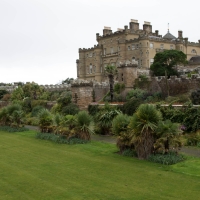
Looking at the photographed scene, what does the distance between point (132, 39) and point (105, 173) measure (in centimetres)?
4667

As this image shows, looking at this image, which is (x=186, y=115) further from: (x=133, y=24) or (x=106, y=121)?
(x=133, y=24)

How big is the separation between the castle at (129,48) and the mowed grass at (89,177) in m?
35.9

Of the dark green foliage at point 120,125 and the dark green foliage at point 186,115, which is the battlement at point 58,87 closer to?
the dark green foliage at point 186,115

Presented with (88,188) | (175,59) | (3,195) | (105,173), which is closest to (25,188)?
(3,195)

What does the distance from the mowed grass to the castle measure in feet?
118

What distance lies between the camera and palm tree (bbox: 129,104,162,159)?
12.3 meters

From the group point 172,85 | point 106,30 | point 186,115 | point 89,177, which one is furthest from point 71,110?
point 106,30

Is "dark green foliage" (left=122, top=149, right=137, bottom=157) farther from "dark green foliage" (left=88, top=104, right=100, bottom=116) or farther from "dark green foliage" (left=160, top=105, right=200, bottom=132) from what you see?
"dark green foliage" (left=88, top=104, right=100, bottom=116)

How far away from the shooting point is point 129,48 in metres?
55.8

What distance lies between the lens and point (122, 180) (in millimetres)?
9664

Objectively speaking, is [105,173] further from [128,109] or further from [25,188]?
[128,109]

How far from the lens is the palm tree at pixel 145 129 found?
1232 cm

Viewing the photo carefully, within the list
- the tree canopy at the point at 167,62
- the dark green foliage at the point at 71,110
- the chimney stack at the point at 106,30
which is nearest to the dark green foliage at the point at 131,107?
the dark green foliage at the point at 71,110

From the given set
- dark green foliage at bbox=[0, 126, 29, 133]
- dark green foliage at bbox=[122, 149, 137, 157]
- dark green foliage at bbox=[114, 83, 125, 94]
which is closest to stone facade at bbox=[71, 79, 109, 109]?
dark green foliage at bbox=[0, 126, 29, 133]
